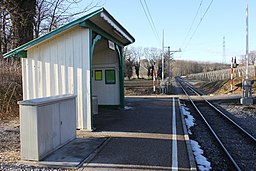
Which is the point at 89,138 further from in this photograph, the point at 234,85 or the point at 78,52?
the point at 234,85

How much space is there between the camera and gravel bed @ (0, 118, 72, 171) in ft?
15.8

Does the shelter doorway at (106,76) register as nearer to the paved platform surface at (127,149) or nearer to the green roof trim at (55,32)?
the paved platform surface at (127,149)

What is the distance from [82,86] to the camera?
8.16 m

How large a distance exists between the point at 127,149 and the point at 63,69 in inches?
145

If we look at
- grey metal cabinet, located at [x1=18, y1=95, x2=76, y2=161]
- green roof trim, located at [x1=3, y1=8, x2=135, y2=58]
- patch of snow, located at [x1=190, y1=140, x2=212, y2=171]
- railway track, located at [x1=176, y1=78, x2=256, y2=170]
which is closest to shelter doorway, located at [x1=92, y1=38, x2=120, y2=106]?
green roof trim, located at [x1=3, y1=8, x2=135, y2=58]

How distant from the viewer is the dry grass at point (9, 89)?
10.7 metres

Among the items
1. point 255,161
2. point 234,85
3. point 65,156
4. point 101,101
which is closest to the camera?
point 65,156

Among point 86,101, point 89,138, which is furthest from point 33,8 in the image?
point 89,138

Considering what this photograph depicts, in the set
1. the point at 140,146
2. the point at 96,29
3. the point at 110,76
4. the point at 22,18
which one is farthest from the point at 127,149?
the point at 22,18

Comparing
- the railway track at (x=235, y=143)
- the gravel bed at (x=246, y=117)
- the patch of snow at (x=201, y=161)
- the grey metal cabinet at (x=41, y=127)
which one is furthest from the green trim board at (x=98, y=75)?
the patch of snow at (x=201, y=161)

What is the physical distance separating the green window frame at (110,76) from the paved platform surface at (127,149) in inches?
163

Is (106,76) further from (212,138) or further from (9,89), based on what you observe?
(212,138)

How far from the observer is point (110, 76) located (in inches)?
513

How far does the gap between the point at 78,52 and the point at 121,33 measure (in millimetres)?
3009
